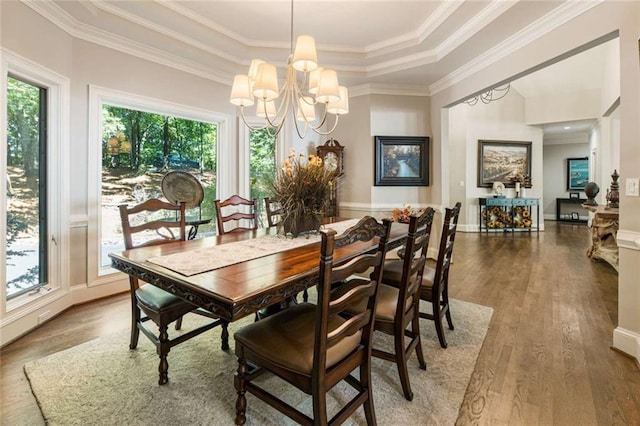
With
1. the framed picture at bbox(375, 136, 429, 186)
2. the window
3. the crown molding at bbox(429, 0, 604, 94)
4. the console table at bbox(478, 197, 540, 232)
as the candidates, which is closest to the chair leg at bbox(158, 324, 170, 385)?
the window

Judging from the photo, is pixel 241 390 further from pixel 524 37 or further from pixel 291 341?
pixel 524 37

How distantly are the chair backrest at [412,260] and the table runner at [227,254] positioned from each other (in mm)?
715

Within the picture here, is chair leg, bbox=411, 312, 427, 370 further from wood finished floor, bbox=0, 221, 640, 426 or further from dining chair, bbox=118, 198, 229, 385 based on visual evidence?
dining chair, bbox=118, 198, 229, 385

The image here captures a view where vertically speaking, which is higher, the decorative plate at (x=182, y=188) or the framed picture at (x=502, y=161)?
the framed picture at (x=502, y=161)

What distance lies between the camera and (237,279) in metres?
1.29

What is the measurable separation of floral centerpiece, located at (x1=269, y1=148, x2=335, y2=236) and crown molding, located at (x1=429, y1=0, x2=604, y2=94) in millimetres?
2363

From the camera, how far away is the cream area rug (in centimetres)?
151

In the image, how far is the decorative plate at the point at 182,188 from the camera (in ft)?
11.0

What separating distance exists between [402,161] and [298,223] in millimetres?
2948

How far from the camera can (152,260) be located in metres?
1.58

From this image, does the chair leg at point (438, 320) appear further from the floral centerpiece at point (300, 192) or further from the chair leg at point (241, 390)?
the chair leg at point (241, 390)

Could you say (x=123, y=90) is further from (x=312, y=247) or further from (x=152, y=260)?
(x=312, y=247)

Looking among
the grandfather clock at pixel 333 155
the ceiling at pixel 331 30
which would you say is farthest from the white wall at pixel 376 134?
the ceiling at pixel 331 30

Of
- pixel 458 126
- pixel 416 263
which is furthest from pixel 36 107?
pixel 458 126
